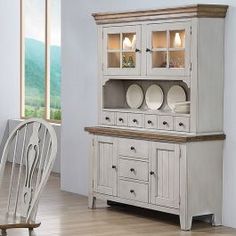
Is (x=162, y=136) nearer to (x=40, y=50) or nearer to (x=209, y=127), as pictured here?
(x=209, y=127)

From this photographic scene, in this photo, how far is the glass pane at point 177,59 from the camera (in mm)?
5742

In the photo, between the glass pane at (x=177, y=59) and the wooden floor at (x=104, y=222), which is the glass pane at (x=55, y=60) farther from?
the glass pane at (x=177, y=59)

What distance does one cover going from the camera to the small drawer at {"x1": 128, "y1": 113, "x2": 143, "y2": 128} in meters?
6.11

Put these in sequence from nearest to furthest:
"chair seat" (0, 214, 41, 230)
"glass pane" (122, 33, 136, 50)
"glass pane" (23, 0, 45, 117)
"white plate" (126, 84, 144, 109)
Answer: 1. "chair seat" (0, 214, 41, 230)
2. "glass pane" (122, 33, 136, 50)
3. "white plate" (126, 84, 144, 109)
4. "glass pane" (23, 0, 45, 117)

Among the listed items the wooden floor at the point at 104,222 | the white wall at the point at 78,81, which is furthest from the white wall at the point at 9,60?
the wooden floor at the point at 104,222

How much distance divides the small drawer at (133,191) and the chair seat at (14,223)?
2653 mm

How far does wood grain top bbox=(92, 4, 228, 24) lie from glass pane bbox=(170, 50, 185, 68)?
276 millimetres

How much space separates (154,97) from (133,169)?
0.69 metres

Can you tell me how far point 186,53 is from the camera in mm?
5656

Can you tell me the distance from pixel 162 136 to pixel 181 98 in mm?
493

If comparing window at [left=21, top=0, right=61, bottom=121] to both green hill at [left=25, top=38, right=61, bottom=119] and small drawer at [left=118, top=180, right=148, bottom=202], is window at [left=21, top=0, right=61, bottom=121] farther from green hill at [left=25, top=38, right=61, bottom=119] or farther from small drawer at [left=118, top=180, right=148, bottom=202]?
small drawer at [left=118, top=180, right=148, bottom=202]

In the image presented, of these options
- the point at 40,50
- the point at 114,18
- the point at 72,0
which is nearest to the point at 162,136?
the point at 114,18

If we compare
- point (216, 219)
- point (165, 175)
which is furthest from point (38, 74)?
point (216, 219)

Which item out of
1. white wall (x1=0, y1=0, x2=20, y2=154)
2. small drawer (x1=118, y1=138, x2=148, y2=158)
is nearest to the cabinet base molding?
small drawer (x1=118, y1=138, x2=148, y2=158)
